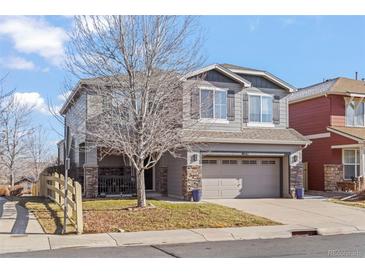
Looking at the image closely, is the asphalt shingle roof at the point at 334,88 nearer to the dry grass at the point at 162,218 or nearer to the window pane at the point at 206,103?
the window pane at the point at 206,103

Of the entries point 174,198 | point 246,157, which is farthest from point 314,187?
point 174,198

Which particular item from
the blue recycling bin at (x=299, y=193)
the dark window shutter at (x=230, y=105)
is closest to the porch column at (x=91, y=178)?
the dark window shutter at (x=230, y=105)

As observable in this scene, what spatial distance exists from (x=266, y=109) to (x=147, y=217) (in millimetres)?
10836

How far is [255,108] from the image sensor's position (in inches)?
885

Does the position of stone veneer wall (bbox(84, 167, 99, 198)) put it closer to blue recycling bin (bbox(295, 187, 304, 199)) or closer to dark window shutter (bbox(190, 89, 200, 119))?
Answer: dark window shutter (bbox(190, 89, 200, 119))

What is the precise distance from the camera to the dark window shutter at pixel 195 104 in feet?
60.3

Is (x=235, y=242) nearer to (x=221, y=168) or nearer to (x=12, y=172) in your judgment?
(x=221, y=168)

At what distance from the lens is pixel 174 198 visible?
66.9ft

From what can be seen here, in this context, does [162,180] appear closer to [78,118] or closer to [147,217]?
[78,118]

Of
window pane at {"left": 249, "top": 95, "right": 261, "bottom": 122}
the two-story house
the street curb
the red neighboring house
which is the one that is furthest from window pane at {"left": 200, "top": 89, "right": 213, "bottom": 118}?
the red neighboring house

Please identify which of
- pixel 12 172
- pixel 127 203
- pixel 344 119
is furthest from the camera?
pixel 12 172

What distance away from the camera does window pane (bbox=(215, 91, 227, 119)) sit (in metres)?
21.1

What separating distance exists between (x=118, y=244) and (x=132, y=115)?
20.8 ft

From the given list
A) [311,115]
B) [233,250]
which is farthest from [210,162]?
[233,250]
